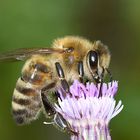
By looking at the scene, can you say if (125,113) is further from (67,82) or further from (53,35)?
(67,82)

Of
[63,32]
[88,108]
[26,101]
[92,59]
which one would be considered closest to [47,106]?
[26,101]

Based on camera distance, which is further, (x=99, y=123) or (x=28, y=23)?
(x=28, y=23)

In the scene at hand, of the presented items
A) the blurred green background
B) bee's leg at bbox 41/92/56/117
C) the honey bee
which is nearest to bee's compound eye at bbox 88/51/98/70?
the honey bee

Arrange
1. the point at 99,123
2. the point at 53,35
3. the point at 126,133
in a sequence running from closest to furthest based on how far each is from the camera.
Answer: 1. the point at 99,123
2. the point at 126,133
3. the point at 53,35

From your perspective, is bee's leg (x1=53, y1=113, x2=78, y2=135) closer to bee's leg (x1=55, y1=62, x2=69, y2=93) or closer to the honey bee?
the honey bee

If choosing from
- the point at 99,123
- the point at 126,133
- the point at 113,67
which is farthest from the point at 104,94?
the point at 113,67

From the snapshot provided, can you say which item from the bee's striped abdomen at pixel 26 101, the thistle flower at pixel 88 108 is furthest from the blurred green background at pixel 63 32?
the thistle flower at pixel 88 108

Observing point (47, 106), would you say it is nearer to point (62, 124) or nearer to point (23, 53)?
point (62, 124)
